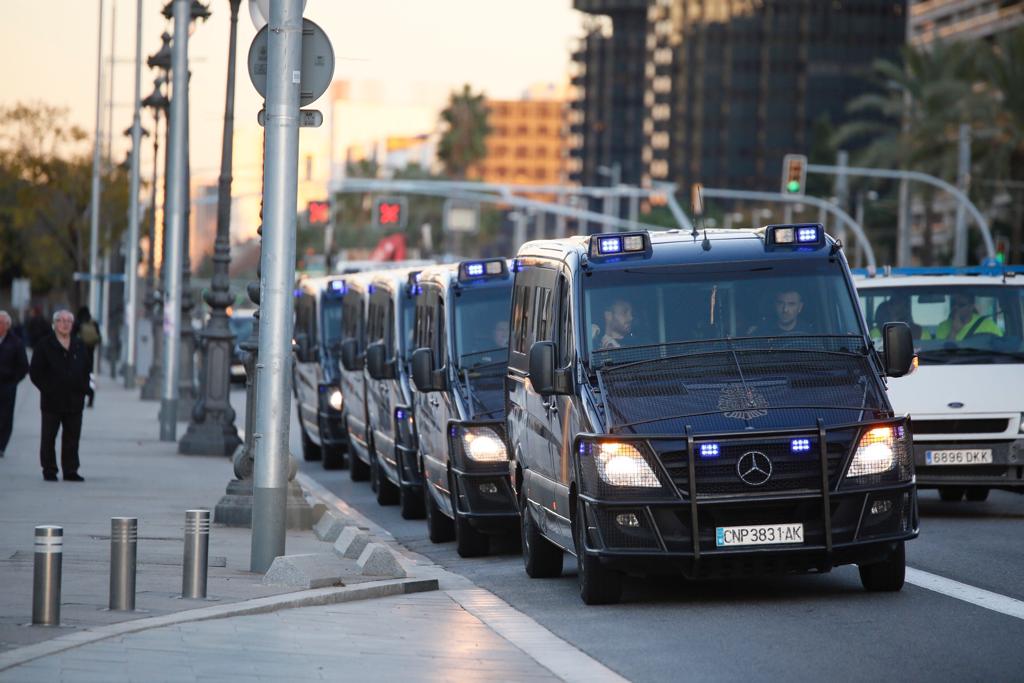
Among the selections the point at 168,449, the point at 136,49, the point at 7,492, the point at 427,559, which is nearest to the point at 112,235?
the point at 136,49

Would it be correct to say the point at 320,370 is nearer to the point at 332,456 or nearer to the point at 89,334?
the point at 332,456

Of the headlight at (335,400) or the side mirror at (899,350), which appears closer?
the side mirror at (899,350)

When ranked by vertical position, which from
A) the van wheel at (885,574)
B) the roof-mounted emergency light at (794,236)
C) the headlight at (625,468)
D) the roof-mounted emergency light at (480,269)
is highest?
the roof-mounted emergency light at (794,236)

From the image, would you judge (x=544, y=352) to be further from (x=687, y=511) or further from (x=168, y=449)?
(x=168, y=449)

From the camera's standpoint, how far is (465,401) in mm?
15828

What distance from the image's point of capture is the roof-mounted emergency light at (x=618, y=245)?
495 inches

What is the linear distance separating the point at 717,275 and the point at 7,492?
956 cm

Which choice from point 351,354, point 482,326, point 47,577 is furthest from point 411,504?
point 47,577

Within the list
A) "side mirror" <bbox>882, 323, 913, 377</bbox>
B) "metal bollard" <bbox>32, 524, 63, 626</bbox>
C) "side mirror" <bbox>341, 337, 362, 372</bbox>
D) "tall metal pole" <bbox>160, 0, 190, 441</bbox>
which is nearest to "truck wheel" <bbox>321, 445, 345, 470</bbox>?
"side mirror" <bbox>341, 337, 362, 372</bbox>

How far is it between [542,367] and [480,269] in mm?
5184

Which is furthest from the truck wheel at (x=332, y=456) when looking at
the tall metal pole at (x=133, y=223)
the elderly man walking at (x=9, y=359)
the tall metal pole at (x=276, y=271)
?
the tall metal pole at (x=133, y=223)

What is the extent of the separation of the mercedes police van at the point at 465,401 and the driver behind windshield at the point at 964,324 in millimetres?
3795

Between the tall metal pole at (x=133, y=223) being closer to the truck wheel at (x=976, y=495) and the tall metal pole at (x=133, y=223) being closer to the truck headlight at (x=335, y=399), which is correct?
the truck headlight at (x=335, y=399)

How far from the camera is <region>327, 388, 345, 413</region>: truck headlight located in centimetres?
2580
